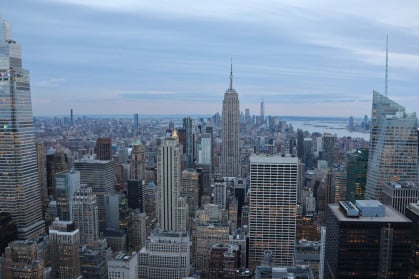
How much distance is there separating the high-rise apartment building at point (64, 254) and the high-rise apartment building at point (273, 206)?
58.8 ft

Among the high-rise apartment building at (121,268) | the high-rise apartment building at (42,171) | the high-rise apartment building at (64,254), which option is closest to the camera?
the high-rise apartment building at (121,268)

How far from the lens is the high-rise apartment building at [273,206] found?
4394 centimetres

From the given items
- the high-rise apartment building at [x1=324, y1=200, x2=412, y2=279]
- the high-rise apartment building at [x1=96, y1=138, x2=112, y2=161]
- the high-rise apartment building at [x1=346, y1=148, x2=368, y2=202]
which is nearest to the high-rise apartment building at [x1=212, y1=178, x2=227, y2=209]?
the high-rise apartment building at [x1=346, y1=148, x2=368, y2=202]

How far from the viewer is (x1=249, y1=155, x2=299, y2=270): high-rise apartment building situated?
43.9 m

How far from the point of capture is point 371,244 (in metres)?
21.6

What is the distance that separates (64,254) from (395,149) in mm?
33337

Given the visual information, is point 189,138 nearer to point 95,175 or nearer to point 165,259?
point 95,175

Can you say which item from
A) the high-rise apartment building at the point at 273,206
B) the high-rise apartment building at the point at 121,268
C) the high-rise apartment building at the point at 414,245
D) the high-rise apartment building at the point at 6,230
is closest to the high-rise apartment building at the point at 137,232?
the high-rise apartment building at the point at 6,230

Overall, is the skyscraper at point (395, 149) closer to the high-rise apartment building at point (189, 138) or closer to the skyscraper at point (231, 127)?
the skyscraper at point (231, 127)

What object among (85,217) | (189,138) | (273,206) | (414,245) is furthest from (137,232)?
(189,138)

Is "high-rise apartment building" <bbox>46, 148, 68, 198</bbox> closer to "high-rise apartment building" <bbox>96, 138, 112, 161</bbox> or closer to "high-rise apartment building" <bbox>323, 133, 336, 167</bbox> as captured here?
"high-rise apartment building" <bbox>96, 138, 112, 161</bbox>

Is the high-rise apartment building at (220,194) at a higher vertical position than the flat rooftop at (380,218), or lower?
lower

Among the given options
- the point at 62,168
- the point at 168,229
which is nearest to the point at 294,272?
the point at 168,229

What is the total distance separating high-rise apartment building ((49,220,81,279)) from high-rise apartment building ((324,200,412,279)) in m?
22.6
